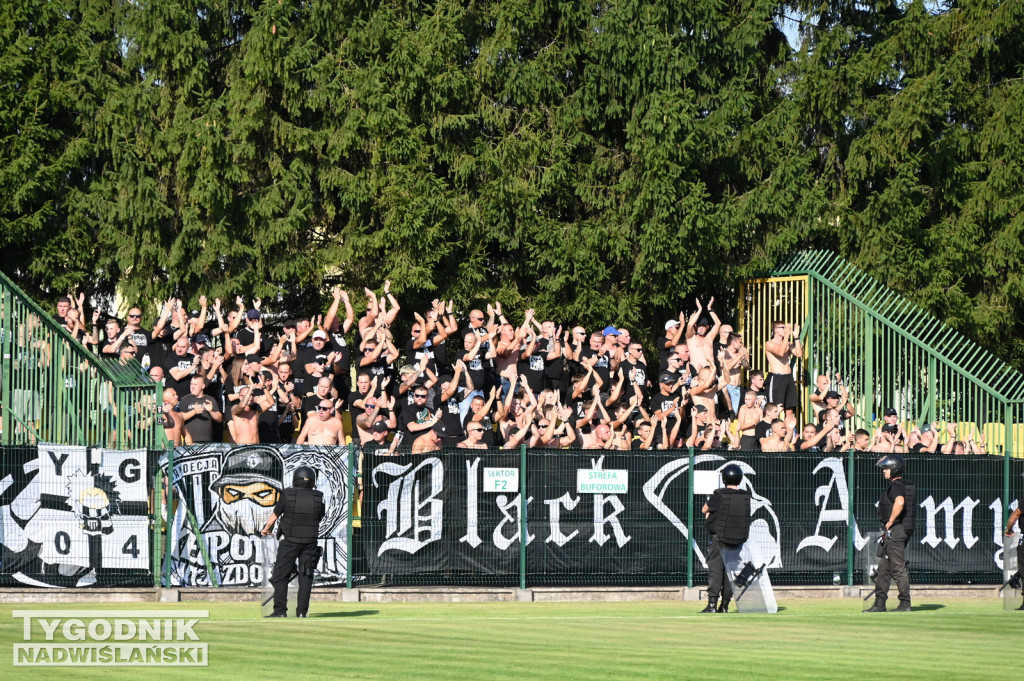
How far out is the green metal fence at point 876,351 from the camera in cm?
2788

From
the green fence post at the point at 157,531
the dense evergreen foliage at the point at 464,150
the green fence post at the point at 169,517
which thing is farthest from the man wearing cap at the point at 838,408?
the green fence post at the point at 157,531

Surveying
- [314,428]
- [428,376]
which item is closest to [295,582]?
[314,428]

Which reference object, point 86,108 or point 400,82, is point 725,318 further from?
point 86,108

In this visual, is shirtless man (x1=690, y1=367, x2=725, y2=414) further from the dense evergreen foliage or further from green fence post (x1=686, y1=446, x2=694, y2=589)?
the dense evergreen foliage

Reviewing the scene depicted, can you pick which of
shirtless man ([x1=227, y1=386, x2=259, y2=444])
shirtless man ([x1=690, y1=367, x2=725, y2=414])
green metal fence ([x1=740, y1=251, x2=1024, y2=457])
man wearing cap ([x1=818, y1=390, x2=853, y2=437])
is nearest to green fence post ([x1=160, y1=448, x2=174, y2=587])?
shirtless man ([x1=227, y1=386, x2=259, y2=444])

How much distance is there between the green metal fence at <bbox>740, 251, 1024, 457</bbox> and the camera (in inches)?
1097

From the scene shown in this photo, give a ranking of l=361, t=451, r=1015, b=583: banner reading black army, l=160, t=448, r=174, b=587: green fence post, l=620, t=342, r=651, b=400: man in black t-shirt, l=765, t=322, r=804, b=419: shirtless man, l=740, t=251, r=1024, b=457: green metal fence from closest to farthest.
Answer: l=160, t=448, r=174, b=587: green fence post, l=361, t=451, r=1015, b=583: banner reading black army, l=620, t=342, r=651, b=400: man in black t-shirt, l=765, t=322, r=804, b=419: shirtless man, l=740, t=251, r=1024, b=457: green metal fence

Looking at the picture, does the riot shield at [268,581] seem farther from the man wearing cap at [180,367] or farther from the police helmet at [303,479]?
the man wearing cap at [180,367]

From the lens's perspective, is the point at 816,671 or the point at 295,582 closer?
the point at 816,671

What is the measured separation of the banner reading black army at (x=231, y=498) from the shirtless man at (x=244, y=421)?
145 centimetres

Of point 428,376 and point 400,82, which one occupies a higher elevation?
point 400,82

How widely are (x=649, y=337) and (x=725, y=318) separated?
1.62 meters

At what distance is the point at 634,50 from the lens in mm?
28281

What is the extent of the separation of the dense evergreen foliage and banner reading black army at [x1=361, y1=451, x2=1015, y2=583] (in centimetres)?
668
